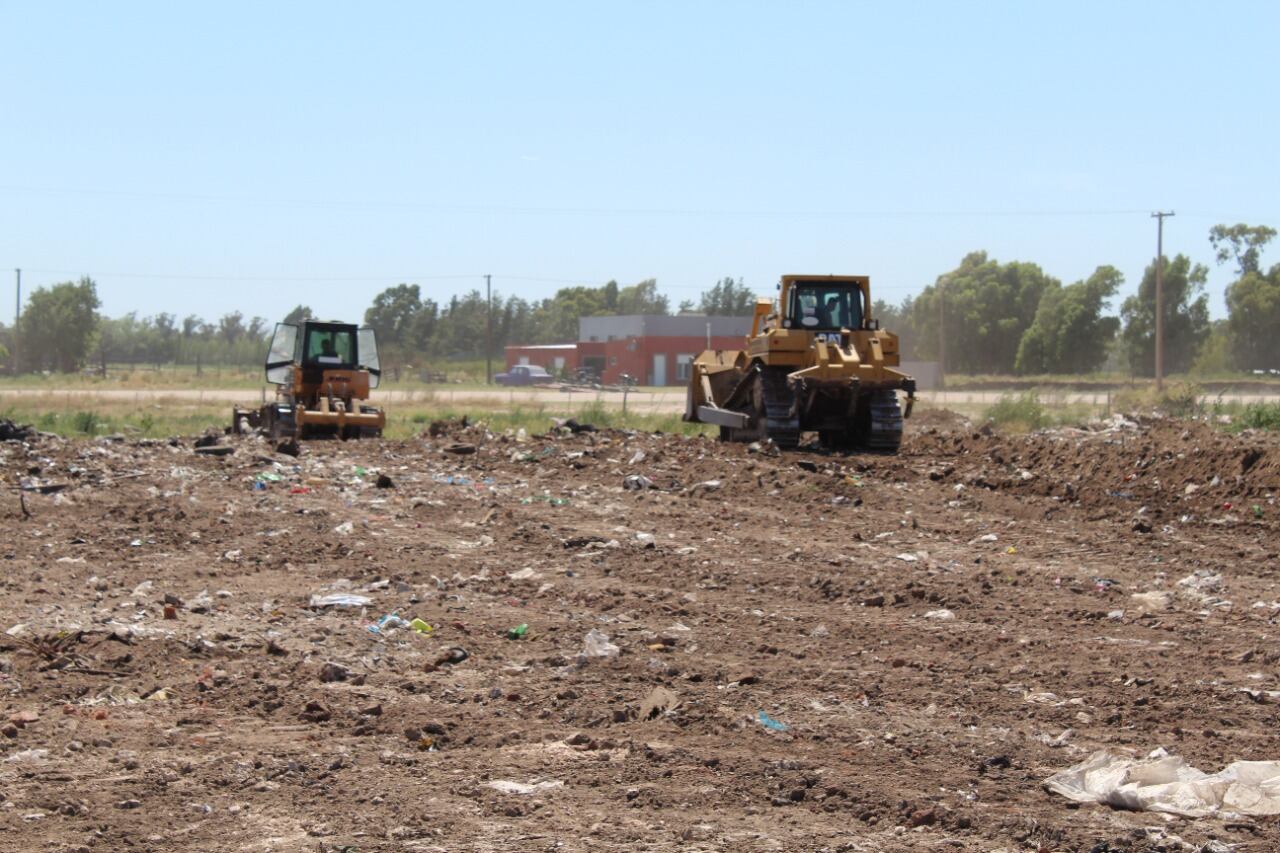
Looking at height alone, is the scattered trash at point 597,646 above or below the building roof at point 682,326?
below

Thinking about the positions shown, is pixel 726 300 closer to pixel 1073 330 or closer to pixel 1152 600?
pixel 1073 330

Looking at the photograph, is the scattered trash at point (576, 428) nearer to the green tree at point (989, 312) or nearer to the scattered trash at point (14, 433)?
the scattered trash at point (14, 433)

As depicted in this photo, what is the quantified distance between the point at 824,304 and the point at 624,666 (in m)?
12.3

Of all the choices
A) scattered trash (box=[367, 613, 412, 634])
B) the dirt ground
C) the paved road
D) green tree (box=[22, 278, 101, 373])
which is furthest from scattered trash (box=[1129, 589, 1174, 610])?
green tree (box=[22, 278, 101, 373])

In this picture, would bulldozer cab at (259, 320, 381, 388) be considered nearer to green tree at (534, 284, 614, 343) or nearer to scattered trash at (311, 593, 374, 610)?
scattered trash at (311, 593, 374, 610)

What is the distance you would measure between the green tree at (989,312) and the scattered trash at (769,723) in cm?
6585

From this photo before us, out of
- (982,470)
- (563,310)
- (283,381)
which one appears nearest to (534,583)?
(982,470)

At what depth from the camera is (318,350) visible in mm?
20812

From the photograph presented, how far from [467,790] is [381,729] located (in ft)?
2.77

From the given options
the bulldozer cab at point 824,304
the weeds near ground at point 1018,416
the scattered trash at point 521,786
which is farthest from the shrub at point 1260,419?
the scattered trash at point 521,786

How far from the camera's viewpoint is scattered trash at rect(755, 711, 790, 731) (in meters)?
5.36

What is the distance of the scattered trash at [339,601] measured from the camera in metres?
7.77

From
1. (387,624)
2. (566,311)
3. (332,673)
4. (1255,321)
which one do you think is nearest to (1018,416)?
(387,624)

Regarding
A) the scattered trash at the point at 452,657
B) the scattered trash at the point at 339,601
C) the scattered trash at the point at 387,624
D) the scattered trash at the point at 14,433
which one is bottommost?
the scattered trash at the point at 452,657
